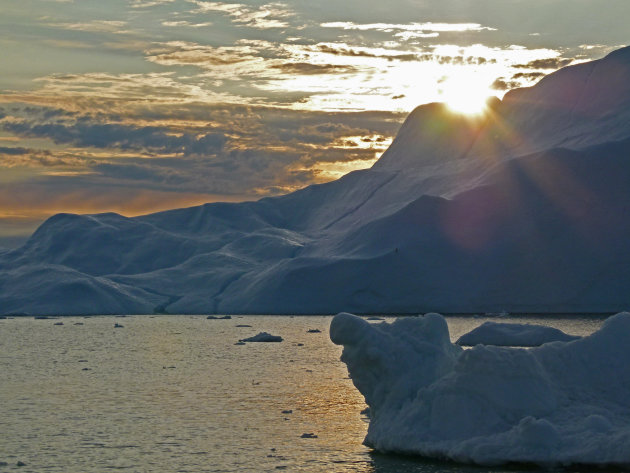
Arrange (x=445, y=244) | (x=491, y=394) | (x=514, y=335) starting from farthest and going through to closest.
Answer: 1. (x=445, y=244)
2. (x=514, y=335)
3. (x=491, y=394)

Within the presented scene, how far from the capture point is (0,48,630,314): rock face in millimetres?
89500

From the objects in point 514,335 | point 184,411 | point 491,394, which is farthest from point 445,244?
point 491,394

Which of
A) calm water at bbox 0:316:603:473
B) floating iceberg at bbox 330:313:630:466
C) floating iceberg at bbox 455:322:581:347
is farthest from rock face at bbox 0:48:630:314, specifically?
floating iceberg at bbox 330:313:630:466

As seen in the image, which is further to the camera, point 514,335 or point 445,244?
point 445,244

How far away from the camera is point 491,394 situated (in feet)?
65.3

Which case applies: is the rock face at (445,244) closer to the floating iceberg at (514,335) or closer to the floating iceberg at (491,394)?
the floating iceberg at (514,335)

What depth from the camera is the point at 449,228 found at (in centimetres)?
9494

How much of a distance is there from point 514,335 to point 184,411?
2345cm

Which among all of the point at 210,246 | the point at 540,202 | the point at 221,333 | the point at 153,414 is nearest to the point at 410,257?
the point at 540,202

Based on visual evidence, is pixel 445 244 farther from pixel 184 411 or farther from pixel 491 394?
pixel 491 394

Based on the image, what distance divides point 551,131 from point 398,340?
95.3 m

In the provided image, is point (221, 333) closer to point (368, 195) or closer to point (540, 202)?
point (540, 202)

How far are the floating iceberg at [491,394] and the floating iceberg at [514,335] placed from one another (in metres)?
22.1

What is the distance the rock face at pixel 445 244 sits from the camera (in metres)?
89.5
